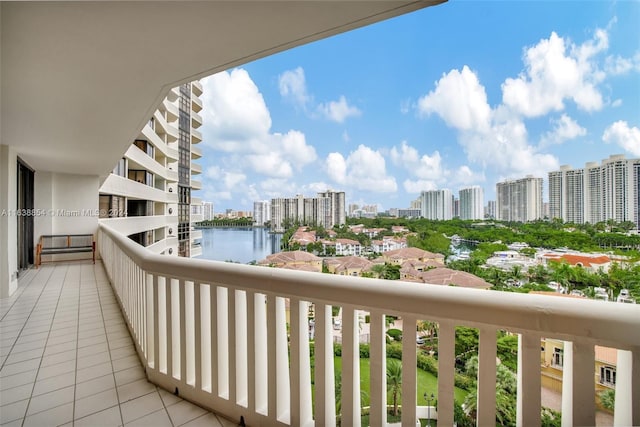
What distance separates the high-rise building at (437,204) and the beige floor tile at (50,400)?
254cm

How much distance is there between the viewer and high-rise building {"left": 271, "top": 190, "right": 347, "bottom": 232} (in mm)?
2224

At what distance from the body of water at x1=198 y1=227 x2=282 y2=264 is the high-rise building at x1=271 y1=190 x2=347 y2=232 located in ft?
0.64

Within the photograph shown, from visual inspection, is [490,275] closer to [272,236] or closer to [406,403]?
[406,403]

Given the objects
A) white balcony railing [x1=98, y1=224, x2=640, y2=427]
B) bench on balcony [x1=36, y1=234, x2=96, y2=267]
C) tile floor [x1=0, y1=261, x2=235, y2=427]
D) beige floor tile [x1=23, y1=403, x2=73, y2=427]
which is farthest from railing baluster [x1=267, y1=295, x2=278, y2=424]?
bench on balcony [x1=36, y1=234, x2=96, y2=267]

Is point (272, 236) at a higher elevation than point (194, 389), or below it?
higher

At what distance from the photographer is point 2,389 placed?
2.05 m

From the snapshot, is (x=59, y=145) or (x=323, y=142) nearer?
(x=323, y=142)

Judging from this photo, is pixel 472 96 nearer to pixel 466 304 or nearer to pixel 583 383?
pixel 466 304

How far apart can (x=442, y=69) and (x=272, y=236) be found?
1.63 m

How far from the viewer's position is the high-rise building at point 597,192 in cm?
111

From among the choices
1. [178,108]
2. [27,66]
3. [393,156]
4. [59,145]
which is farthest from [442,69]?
[178,108]

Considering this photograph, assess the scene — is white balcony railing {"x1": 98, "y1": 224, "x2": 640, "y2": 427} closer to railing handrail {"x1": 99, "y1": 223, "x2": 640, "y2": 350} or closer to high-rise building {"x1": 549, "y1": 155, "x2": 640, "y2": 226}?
railing handrail {"x1": 99, "y1": 223, "x2": 640, "y2": 350}

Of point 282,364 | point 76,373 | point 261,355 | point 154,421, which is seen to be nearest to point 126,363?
point 76,373

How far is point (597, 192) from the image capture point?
1220mm
